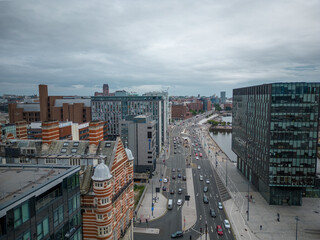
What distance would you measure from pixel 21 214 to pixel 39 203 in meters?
2.46

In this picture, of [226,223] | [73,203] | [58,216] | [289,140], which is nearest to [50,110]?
[226,223]

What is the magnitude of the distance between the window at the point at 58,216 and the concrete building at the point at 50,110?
119628 mm

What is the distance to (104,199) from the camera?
→ 36812mm

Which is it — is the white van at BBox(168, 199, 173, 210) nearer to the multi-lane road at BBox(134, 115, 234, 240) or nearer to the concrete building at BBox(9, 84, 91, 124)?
the multi-lane road at BBox(134, 115, 234, 240)

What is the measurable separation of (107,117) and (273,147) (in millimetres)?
99354

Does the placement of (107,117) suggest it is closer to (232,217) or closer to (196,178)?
(196,178)

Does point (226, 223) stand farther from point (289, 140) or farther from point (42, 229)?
point (42, 229)

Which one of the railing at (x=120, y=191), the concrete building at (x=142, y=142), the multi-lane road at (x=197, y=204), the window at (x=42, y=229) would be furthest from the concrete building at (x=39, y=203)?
the concrete building at (x=142, y=142)

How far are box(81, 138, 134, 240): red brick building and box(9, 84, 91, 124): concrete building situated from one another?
103150 mm

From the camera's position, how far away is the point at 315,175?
216ft

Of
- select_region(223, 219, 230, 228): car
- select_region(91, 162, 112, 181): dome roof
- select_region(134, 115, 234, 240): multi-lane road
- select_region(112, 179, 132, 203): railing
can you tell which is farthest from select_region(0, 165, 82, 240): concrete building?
select_region(223, 219, 230, 228): car

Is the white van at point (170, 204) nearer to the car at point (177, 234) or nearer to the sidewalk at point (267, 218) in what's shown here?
the car at point (177, 234)

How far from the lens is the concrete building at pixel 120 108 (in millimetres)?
133125

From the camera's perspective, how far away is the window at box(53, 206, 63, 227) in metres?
24.8
